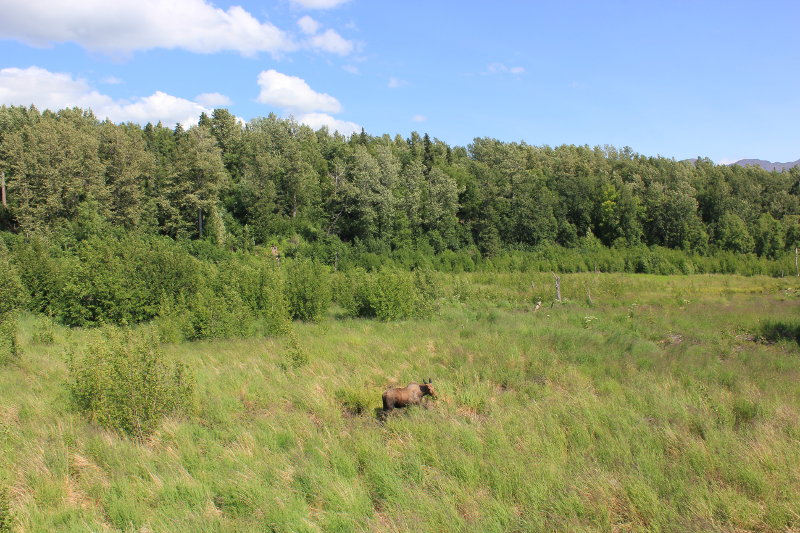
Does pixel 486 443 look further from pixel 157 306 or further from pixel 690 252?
pixel 690 252

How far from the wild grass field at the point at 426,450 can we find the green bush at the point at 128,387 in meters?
0.30

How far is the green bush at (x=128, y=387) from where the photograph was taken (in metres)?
7.99

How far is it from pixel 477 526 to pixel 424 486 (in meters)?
1.03

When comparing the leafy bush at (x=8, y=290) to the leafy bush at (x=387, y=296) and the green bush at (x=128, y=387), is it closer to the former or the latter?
the green bush at (x=128, y=387)

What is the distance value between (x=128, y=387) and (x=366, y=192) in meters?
45.0

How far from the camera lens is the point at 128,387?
815cm

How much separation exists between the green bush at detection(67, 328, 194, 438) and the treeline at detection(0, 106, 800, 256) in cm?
3603

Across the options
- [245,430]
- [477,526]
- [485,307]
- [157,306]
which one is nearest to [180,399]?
[245,430]

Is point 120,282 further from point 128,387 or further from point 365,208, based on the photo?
point 365,208

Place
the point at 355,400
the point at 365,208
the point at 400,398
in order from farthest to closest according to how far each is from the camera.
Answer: the point at 365,208, the point at 355,400, the point at 400,398

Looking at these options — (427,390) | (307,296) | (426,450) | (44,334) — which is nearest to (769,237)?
(307,296)

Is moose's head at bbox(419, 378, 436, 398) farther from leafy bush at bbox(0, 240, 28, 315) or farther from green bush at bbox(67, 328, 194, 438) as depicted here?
leafy bush at bbox(0, 240, 28, 315)

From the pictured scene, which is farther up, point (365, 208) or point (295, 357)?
point (365, 208)

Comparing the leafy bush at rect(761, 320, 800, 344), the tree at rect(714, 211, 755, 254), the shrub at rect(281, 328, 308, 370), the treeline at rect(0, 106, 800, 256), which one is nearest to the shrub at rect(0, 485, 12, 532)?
the shrub at rect(281, 328, 308, 370)
